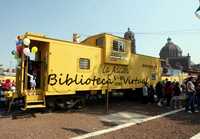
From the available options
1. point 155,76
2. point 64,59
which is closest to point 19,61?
point 64,59

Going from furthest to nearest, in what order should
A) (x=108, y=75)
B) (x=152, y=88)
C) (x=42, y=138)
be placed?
(x=152, y=88) < (x=108, y=75) < (x=42, y=138)

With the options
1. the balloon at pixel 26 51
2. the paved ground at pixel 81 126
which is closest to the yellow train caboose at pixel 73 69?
the balloon at pixel 26 51

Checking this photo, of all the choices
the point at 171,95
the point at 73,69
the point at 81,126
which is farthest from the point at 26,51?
the point at 171,95

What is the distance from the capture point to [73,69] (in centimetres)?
1342

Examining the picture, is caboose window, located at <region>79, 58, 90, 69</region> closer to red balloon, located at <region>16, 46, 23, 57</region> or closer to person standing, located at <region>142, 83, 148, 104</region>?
red balloon, located at <region>16, 46, 23, 57</region>

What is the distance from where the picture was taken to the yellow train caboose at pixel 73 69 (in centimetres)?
1235

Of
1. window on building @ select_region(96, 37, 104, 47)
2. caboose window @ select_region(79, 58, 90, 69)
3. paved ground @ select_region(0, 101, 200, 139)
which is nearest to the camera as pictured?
paved ground @ select_region(0, 101, 200, 139)

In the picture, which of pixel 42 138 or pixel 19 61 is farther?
pixel 19 61

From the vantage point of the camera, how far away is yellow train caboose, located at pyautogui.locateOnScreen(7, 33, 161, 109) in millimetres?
12352

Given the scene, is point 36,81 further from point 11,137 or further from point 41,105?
point 11,137

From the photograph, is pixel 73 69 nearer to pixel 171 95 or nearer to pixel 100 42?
pixel 100 42

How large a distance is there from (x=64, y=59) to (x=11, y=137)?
17.5 ft

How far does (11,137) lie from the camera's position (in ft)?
27.8

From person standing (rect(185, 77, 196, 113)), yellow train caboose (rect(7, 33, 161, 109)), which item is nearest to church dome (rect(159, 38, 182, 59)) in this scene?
yellow train caboose (rect(7, 33, 161, 109))
